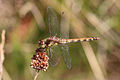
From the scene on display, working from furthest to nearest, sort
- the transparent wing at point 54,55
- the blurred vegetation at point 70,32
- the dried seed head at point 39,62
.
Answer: the blurred vegetation at point 70,32, the transparent wing at point 54,55, the dried seed head at point 39,62

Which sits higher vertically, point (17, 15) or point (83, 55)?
point (17, 15)

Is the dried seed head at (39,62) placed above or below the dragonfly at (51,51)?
below

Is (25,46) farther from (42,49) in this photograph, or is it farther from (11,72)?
(42,49)

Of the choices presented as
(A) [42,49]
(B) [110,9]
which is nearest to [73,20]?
(B) [110,9]

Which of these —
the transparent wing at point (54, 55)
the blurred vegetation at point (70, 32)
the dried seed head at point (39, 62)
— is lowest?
the dried seed head at point (39, 62)

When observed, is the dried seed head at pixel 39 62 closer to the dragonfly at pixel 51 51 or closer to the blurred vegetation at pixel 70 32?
the dragonfly at pixel 51 51

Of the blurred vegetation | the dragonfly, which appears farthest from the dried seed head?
the blurred vegetation

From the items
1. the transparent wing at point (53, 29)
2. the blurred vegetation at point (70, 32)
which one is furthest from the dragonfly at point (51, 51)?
the blurred vegetation at point (70, 32)

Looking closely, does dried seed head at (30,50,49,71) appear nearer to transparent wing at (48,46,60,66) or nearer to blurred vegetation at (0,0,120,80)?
transparent wing at (48,46,60,66)
